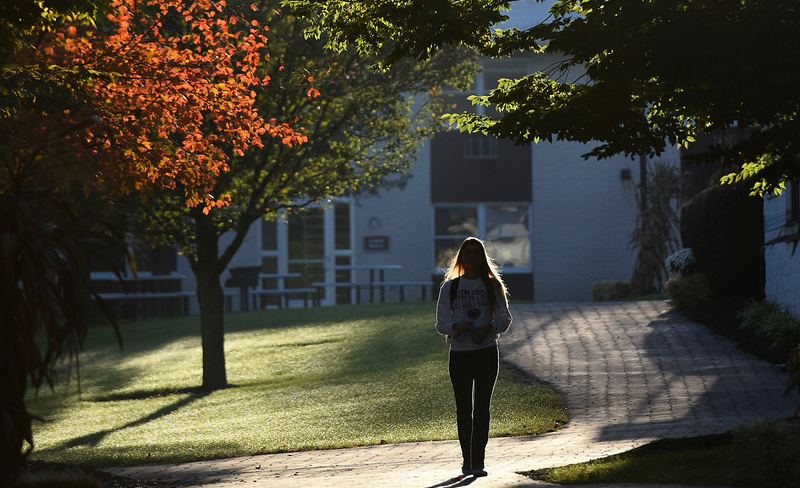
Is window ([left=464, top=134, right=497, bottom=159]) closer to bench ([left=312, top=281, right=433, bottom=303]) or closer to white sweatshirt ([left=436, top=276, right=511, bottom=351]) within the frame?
bench ([left=312, top=281, right=433, bottom=303])

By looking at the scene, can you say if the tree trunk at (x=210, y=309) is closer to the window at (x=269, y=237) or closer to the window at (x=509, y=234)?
the window at (x=509, y=234)

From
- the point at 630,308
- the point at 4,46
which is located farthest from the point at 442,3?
the point at 630,308

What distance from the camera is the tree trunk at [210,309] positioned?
1781 cm

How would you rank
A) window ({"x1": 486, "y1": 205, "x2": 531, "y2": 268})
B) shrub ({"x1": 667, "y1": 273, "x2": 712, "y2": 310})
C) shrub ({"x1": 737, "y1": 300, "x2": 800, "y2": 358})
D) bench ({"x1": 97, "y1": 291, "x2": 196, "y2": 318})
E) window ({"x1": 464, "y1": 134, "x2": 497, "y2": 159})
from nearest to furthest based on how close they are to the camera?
1. shrub ({"x1": 737, "y1": 300, "x2": 800, "y2": 358})
2. shrub ({"x1": 667, "y1": 273, "x2": 712, "y2": 310})
3. bench ({"x1": 97, "y1": 291, "x2": 196, "y2": 318})
4. window ({"x1": 464, "y1": 134, "x2": 497, "y2": 159})
5. window ({"x1": 486, "y1": 205, "x2": 531, "y2": 268})

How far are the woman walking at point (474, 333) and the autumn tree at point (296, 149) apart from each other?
8360 millimetres

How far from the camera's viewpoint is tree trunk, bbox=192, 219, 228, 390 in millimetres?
17812

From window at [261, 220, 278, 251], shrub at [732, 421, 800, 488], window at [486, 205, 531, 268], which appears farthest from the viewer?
window at [261, 220, 278, 251]

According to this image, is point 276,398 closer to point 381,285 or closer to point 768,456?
point 768,456

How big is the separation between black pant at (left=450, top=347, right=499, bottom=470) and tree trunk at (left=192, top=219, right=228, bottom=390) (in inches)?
407

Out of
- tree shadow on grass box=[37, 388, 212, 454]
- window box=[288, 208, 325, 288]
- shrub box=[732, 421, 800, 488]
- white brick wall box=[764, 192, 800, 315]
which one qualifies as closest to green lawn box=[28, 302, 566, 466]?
tree shadow on grass box=[37, 388, 212, 454]

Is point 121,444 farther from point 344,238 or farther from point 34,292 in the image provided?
point 344,238

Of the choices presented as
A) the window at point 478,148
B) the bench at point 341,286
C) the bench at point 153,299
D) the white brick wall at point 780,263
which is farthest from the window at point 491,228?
the white brick wall at point 780,263

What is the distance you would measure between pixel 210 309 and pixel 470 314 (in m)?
10.8

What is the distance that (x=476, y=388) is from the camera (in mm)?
8008
